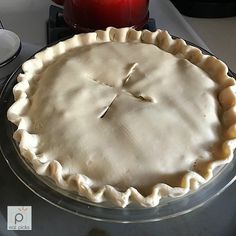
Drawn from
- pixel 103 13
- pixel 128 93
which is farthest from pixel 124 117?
pixel 103 13

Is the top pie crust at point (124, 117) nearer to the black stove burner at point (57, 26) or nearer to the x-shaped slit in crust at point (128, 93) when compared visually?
the x-shaped slit in crust at point (128, 93)

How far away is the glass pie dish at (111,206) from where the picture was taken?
0.61 m

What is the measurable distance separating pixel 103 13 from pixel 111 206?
364 mm

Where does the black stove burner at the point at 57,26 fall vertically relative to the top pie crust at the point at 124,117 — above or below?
below

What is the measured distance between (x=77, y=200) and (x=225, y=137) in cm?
21

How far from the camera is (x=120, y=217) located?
2.00 feet

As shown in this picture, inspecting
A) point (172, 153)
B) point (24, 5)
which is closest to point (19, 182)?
point (172, 153)

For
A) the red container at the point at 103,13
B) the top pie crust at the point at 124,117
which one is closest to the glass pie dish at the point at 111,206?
the top pie crust at the point at 124,117

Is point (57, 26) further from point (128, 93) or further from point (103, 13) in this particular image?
point (128, 93)

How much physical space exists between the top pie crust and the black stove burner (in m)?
0.13

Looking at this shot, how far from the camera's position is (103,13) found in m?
0.85

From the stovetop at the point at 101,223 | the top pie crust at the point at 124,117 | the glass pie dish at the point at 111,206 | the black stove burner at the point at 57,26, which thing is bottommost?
the stovetop at the point at 101,223

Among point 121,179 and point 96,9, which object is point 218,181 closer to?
point 121,179

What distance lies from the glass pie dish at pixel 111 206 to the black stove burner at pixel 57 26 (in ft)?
0.99
